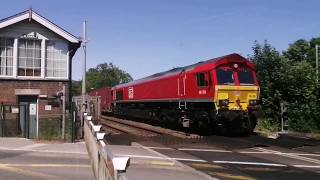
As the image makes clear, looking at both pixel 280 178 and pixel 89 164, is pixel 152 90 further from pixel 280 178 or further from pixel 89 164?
pixel 280 178

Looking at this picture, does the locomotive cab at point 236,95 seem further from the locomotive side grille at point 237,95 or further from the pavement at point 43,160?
the pavement at point 43,160

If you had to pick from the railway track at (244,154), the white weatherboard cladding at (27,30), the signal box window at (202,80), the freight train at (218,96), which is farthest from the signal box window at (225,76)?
the white weatherboard cladding at (27,30)

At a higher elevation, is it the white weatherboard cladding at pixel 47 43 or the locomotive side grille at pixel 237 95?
the white weatherboard cladding at pixel 47 43

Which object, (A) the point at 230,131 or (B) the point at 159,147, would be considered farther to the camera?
(A) the point at 230,131

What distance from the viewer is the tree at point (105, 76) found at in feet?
452

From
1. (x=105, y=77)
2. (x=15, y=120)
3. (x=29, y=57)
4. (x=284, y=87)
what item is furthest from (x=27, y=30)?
(x=105, y=77)

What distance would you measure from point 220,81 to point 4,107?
10198mm

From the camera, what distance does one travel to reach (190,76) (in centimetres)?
2562

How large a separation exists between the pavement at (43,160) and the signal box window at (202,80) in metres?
6.12

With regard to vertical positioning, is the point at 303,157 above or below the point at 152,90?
below

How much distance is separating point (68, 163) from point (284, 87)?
1668 centimetres

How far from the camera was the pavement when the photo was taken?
13422mm

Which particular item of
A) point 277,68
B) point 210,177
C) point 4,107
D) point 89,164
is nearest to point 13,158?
point 89,164

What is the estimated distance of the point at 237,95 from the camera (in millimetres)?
23906
